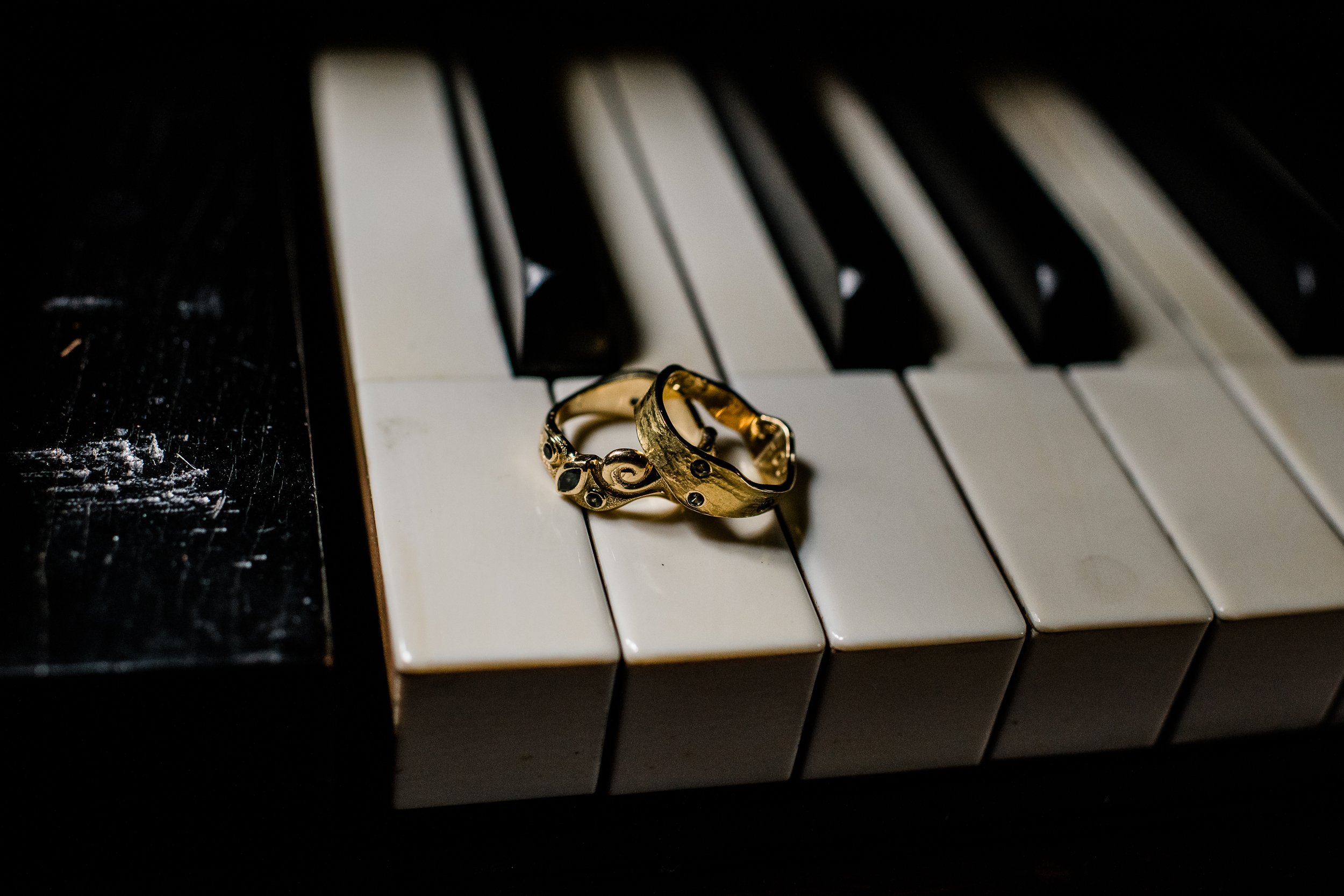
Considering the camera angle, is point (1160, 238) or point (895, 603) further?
point (1160, 238)

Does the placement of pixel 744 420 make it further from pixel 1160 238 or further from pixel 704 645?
pixel 1160 238

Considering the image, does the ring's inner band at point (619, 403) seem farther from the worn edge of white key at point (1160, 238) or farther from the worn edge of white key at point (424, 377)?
the worn edge of white key at point (1160, 238)

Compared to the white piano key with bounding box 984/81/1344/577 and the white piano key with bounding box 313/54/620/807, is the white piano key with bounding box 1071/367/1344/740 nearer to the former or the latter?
the white piano key with bounding box 984/81/1344/577

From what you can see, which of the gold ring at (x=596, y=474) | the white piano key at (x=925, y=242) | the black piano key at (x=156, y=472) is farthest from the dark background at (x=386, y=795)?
the white piano key at (x=925, y=242)

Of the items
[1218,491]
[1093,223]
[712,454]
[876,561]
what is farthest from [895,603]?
[1093,223]

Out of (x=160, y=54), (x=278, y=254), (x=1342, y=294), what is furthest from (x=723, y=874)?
(x=160, y=54)
